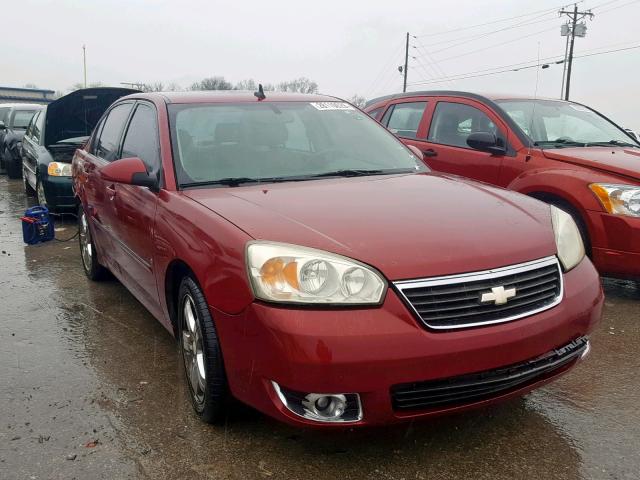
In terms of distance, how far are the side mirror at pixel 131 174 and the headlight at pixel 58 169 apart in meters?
4.99

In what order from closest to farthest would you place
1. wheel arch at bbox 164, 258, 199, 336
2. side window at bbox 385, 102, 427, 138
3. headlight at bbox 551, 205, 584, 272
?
1. headlight at bbox 551, 205, 584, 272
2. wheel arch at bbox 164, 258, 199, 336
3. side window at bbox 385, 102, 427, 138

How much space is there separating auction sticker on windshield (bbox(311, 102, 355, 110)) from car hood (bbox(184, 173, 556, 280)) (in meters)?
0.94

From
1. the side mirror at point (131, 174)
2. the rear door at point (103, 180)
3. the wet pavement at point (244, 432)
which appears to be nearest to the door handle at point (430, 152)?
the wet pavement at point (244, 432)

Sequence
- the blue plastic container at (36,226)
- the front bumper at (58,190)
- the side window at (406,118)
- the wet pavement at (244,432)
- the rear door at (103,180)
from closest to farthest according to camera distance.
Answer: the wet pavement at (244,432) → the rear door at (103,180) → the side window at (406,118) → the blue plastic container at (36,226) → the front bumper at (58,190)

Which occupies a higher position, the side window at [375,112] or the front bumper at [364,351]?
the side window at [375,112]

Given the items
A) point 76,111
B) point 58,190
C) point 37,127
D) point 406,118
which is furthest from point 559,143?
point 37,127

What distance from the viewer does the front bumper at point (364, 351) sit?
2.16 m

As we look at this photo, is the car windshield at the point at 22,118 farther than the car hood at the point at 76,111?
Yes

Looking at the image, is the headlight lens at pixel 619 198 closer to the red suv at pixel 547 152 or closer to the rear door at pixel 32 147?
the red suv at pixel 547 152

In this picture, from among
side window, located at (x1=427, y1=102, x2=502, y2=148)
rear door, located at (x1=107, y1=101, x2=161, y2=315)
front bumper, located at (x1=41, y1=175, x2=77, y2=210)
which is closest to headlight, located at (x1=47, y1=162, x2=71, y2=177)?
front bumper, located at (x1=41, y1=175, x2=77, y2=210)

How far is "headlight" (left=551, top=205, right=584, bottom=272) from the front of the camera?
8.93 feet

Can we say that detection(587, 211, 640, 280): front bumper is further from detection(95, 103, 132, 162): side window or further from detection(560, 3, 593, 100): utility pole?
detection(560, 3, 593, 100): utility pole

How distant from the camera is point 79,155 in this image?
552cm

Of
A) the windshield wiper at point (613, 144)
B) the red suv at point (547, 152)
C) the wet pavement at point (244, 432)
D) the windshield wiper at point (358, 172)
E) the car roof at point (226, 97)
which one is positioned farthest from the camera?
the windshield wiper at point (613, 144)
